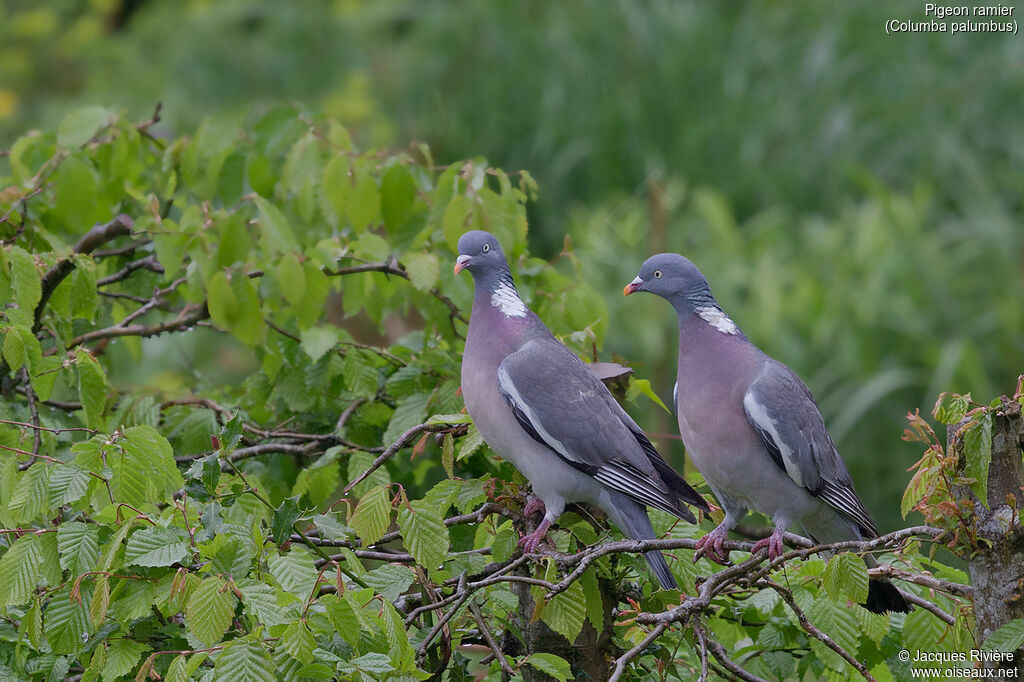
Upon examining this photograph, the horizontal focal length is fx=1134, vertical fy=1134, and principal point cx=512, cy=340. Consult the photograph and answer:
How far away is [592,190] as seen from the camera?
28.1 feet

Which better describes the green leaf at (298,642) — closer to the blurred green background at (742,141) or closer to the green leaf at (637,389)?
the green leaf at (637,389)

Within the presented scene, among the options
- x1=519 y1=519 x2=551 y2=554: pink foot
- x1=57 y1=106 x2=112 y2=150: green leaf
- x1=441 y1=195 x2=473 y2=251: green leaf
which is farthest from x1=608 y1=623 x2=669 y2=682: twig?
x1=57 y1=106 x2=112 y2=150: green leaf

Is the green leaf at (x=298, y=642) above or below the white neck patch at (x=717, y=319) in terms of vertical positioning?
below

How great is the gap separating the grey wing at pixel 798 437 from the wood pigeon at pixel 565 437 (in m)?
0.22

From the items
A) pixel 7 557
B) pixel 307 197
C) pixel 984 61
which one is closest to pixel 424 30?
pixel 984 61

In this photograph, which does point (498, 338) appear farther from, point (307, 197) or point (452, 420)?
point (307, 197)

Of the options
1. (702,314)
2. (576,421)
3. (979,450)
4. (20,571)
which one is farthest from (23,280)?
(979,450)

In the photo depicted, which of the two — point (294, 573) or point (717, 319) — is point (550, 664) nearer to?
point (294, 573)

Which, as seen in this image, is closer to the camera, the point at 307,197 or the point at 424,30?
the point at 307,197

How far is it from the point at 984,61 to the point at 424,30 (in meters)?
4.67

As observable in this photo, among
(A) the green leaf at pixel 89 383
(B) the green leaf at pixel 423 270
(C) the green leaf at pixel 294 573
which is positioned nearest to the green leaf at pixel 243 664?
(C) the green leaf at pixel 294 573

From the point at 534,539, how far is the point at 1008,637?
38.8 inches

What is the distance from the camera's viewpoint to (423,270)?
312 cm

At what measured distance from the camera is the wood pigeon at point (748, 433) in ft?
8.34
